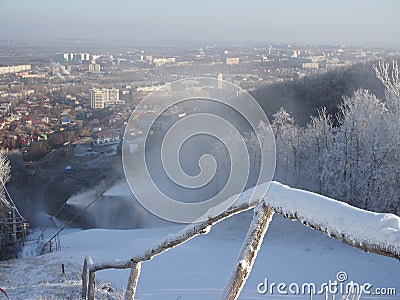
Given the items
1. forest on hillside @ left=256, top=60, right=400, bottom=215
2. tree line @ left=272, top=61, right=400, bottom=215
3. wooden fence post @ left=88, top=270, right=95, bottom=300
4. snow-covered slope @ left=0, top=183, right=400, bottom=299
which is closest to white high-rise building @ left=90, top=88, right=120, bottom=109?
forest on hillside @ left=256, top=60, right=400, bottom=215

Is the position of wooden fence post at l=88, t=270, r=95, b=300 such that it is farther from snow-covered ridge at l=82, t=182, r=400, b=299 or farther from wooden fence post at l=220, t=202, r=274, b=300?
wooden fence post at l=220, t=202, r=274, b=300

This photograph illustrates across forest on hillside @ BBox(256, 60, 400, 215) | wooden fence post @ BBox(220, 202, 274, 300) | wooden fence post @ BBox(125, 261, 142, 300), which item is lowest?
forest on hillside @ BBox(256, 60, 400, 215)

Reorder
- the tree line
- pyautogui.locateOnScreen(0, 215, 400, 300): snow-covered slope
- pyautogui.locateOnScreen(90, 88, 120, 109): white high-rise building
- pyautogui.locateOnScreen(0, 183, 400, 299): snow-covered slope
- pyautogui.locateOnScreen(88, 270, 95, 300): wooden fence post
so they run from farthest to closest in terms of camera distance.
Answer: pyautogui.locateOnScreen(90, 88, 120, 109): white high-rise building → the tree line → pyautogui.locateOnScreen(0, 215, 400, 300): snow-covered slope → pyautogui.locateOnScreen(88, 270, 95, 300): wooden fence post → pyautogui.locateOnScreen(0, 183, 400, 299): snow-covered slope

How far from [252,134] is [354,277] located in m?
15.2

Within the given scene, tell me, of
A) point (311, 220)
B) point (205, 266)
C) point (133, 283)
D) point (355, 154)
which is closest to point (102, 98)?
point (355, 154)

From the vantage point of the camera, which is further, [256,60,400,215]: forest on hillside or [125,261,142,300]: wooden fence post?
[256,60,400,215]: forest on hillside

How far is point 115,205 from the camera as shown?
28.5 metres

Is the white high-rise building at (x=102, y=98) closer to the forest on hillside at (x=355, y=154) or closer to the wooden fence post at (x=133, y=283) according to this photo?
the forest on hillside at (x=355, y=154)

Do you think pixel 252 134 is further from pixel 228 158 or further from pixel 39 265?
pixel 39 265

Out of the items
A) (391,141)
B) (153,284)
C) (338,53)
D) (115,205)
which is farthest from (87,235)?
(338,53)

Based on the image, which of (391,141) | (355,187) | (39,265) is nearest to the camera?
(39,265)

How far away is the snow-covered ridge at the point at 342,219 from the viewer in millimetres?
1251

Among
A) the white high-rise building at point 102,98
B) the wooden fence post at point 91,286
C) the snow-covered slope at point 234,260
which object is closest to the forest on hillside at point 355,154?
the snow-covered slope at point 234,260

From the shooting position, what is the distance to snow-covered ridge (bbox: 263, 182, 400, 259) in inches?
49.3
